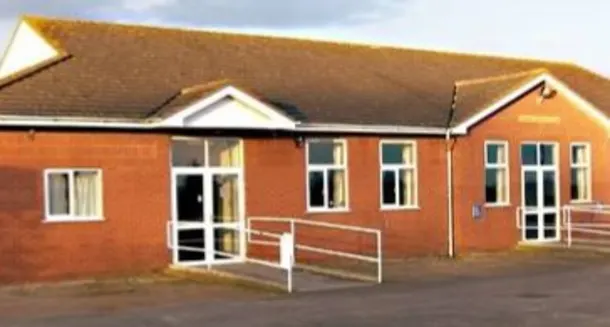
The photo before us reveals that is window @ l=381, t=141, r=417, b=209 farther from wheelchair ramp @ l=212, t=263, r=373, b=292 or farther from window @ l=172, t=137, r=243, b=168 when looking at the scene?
wheelchair ramp @ l=212, t=263, r=373, b=292

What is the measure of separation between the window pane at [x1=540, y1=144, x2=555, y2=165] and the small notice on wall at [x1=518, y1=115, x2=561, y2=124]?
0.64 m

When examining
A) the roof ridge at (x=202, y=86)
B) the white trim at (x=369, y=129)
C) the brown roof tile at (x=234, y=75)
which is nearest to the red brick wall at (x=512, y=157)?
the brown roof tile at (x=234, y=75)

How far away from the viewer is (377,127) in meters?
26.0

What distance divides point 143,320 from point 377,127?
11472 millimetres

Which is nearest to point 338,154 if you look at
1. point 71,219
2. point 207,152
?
point 207,152

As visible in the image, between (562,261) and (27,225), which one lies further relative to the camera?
(562,261)

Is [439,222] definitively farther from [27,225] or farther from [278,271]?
[27,225]

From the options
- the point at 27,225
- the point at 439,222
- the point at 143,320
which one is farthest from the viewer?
the point at 439,222

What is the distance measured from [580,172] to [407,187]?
250 inches

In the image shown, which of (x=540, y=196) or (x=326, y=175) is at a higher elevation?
(x=326, y=175)

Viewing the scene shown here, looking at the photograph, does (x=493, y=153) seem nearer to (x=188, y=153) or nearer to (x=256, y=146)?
(x=256, y=146)

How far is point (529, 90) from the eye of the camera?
2959cm

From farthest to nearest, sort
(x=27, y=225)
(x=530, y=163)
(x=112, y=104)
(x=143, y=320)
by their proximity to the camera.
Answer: (x=530, y=163), (x=112, y=104), (x=27, y=225), (x=143, y=320)

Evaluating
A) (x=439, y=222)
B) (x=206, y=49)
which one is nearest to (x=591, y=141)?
(x=439, y=222)
